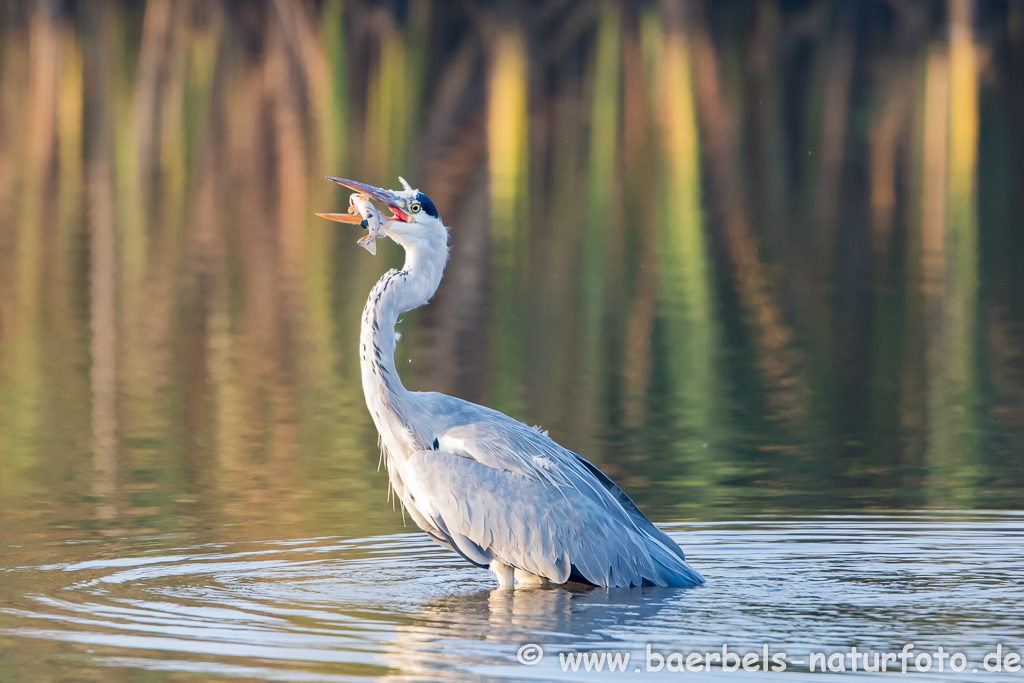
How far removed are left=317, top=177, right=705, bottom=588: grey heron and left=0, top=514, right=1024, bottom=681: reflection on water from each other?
0.64ft

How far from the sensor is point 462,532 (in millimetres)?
9375

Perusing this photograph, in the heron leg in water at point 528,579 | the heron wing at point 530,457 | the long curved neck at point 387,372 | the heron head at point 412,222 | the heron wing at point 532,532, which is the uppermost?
the heron head at point 412,222

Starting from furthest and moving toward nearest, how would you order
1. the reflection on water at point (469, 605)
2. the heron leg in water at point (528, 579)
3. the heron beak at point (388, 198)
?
the heron beak at point (388, 198) → the heron leg in water at point (528, 579) → the reflection on water at point (469, 605)

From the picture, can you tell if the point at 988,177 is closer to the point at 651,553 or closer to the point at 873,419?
the point at 873,419

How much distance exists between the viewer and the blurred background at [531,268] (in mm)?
12477

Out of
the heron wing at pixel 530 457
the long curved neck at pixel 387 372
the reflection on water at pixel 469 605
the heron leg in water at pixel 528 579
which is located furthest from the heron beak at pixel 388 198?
the heron leg in water at pixel 528 579

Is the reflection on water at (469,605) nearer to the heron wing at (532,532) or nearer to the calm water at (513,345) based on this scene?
the calm water at (513,345)

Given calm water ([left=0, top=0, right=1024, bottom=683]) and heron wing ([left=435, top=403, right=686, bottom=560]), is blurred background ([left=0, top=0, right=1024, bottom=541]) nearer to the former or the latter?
calm water ([left=0, top=0, right=1024, bottom=683])

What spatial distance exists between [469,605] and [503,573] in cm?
54

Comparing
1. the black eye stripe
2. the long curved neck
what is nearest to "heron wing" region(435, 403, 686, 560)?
A: the long curved neck

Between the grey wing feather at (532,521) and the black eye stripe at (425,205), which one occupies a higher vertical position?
the black eye stripe at (425,205)

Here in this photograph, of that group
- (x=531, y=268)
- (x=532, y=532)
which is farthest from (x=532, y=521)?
(x=531, y=268)

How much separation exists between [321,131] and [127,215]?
8.71 metres

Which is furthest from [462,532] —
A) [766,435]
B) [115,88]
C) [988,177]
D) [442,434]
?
[115,88]
